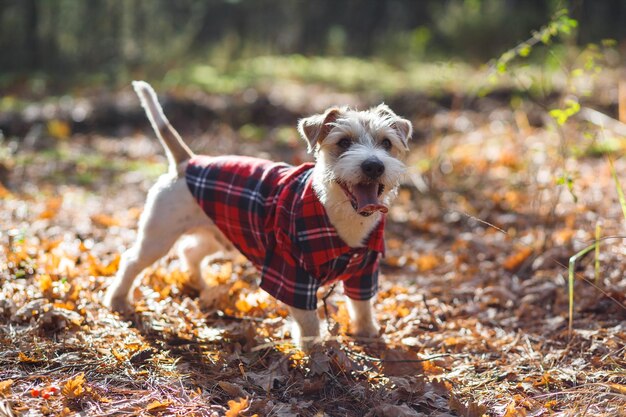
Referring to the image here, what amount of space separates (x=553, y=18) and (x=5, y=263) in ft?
16.8

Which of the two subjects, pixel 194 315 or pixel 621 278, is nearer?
pixel 194 315

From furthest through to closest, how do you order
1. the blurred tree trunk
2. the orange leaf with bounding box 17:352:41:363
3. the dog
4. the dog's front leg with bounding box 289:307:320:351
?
the blurred tree trunk
the dog's front leg with bounding box 289:307:320:351
the dog
the orange leaf with bounding box 17:352:41:363

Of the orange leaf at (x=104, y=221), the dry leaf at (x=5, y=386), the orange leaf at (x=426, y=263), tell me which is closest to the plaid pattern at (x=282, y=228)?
the dry leaf at (x=5, y=386)

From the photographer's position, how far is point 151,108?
4.71m

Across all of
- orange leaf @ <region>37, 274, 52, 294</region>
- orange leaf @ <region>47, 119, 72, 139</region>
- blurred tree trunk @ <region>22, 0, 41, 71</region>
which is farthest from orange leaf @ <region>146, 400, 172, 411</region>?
blurred tree trunk @ <region>22, 0, 41, 71</region>

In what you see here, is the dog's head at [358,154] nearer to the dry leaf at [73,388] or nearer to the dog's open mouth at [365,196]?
the dog's open mouth at [365,196]

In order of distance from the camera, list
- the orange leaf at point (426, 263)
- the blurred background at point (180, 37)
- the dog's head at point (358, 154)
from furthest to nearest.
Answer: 1. the blurred background at point (180, 37)
2. the orange leaf at point (426, 263)
3. the dog's head at point (358, 154)

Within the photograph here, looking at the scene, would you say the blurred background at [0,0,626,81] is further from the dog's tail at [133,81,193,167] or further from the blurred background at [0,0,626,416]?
the dog's tail at [133,81,193,167]

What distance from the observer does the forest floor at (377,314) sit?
3.38m

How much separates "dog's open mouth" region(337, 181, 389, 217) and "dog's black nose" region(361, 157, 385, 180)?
0.10m

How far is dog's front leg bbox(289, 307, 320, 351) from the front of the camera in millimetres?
3941

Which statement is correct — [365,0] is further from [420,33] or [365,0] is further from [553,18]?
[553,18]

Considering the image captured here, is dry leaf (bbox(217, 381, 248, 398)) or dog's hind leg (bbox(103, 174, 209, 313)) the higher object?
dog's hind leg (bbox(103, 174, 209, 313))

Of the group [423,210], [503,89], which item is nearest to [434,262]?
[423,210]
